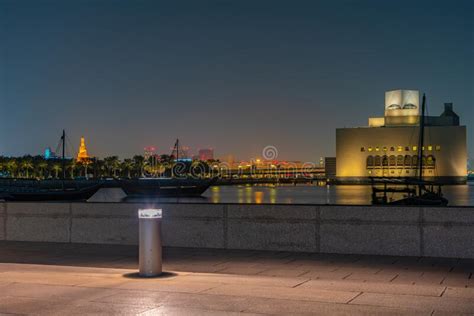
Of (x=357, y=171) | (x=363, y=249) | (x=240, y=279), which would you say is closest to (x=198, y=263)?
(x=240, y=279)

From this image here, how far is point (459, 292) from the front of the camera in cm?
827

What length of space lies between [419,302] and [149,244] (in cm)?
390

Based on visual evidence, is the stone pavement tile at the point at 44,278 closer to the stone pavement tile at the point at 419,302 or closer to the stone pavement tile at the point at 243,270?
the stone pavement tile at the point at 243,270

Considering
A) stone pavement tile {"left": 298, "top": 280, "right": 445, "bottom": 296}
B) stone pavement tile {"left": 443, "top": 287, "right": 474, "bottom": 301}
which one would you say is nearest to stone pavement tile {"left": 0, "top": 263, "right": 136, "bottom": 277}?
stone pavement tile {"left": 298, "top": 280, "right": 445, "bottom": 296}

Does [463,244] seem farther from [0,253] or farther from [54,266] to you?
[0,253]

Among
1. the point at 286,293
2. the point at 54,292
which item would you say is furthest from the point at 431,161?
the point at 54,292

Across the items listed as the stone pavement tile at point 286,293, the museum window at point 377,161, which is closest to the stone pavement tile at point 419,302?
the stone pavement tile at point 286,293

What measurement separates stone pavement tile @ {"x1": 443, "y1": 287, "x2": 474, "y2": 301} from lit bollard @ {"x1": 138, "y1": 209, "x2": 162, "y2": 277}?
4.00m

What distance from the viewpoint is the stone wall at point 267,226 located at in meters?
12.3

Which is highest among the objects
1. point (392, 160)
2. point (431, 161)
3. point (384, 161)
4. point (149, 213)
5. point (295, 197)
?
point (392, 160)

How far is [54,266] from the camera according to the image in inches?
433

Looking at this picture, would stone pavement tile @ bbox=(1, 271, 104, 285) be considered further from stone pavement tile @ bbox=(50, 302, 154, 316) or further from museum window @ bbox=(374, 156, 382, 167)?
museum window @ bbox=(374, 156, 382, 167)

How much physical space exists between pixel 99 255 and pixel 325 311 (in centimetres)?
688

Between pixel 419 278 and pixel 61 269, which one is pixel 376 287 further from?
pixel 61 269
